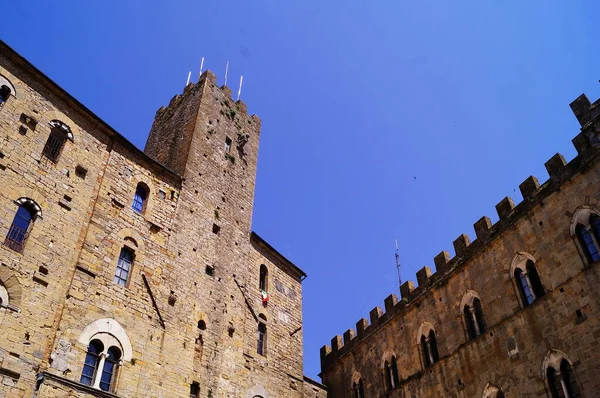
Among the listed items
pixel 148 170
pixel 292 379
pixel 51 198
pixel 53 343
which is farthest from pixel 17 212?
pixel 292 379

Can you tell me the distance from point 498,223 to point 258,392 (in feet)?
30.3

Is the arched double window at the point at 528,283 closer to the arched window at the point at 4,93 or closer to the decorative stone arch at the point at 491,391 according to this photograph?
the decorative stone arch at the point at 491,391

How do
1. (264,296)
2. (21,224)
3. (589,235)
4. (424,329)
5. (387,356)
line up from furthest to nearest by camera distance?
(264,296)
(387,356)
(424,329)
(589,235)
(21,224)

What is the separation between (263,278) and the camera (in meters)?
19.3

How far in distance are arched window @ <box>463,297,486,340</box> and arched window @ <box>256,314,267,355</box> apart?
6811 millimetres

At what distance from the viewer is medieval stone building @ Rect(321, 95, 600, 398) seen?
40.3 feet

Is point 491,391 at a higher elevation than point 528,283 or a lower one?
lower

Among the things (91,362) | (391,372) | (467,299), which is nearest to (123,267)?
(91,362)

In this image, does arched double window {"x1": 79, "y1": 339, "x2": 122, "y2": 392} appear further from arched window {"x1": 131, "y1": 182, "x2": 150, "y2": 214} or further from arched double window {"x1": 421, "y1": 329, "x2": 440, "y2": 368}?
arched double window {"x1": 421, "y1": 329, "x2": 440, "y2": 368}

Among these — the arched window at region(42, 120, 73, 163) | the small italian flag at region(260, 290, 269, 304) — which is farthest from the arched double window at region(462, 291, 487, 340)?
the arched window at region(42, 120, 73, 163)

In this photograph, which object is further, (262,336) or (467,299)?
(262,336)

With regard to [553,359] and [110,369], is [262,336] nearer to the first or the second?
[110,369]

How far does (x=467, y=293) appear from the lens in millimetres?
15641

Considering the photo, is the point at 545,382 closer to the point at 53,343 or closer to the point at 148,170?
the point at 53,343
